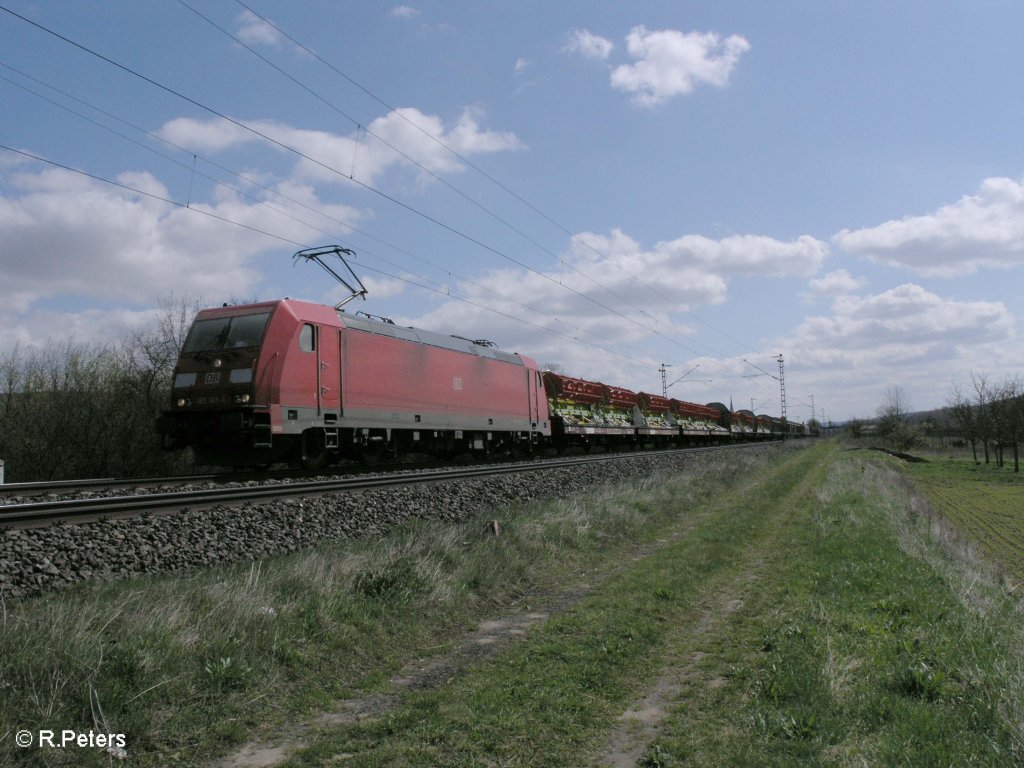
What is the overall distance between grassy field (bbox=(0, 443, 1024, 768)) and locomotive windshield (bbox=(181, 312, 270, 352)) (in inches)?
322

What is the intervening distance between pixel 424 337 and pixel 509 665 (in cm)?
1618

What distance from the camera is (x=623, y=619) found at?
22.3ft

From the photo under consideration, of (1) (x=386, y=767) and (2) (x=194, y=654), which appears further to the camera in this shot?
(2) (x=194, y=654)

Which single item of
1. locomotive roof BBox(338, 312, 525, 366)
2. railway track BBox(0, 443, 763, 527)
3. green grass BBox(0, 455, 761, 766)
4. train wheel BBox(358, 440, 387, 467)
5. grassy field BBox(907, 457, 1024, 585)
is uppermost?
locomotive roof BBox(338, 312, 525, 366)

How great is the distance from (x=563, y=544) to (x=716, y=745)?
6553mm

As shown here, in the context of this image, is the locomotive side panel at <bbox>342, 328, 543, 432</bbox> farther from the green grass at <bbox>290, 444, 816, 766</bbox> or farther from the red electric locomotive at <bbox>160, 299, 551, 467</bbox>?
the green grass at <bbox>290, 444, 816, 766</bbox>

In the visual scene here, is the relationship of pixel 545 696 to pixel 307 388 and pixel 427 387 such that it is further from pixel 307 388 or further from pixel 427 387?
pixel 427 387

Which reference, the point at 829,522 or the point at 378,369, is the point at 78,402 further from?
the point at 829,522

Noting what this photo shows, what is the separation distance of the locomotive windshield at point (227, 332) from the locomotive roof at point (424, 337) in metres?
2.49

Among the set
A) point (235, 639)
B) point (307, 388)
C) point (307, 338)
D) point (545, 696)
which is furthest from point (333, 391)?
point (545, 696)

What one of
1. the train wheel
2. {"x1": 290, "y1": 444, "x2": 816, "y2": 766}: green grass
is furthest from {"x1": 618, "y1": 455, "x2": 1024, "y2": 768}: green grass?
the train wheel

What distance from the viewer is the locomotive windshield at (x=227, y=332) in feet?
49.5

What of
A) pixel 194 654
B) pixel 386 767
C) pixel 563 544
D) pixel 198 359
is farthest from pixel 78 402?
pixel 386 767

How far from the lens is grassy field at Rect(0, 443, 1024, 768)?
3.97 metres
